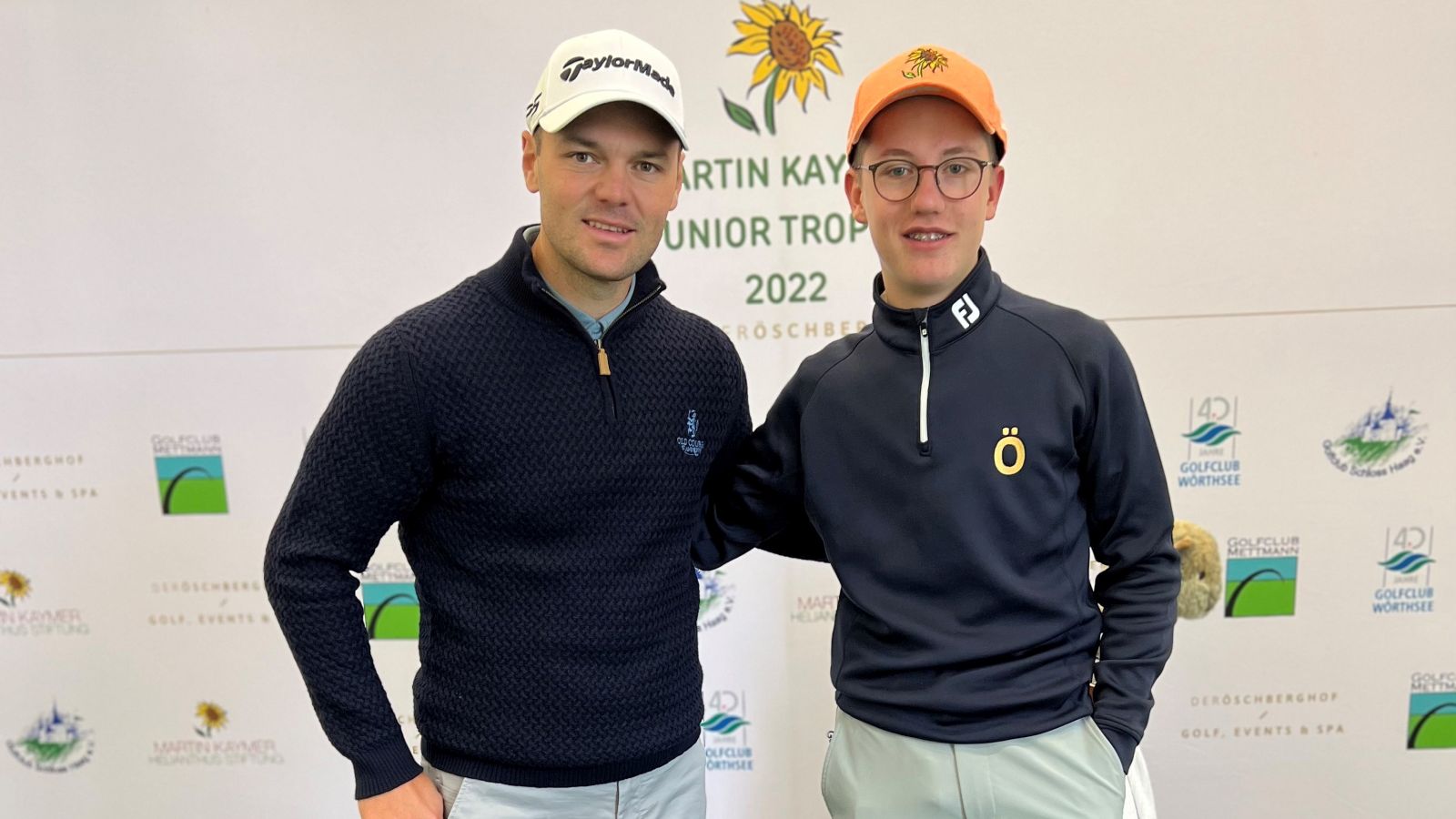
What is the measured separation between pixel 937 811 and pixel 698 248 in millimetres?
1278

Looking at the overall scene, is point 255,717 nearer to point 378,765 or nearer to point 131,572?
point 131,572

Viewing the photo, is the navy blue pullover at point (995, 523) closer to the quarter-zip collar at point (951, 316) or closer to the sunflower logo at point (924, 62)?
the quarter-zip collar at point (951, 316)

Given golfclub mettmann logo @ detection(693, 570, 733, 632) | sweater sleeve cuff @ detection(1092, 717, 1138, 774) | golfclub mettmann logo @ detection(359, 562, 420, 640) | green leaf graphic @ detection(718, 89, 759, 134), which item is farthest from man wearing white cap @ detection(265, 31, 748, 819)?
golfclub mettmann logo @ detection(359, 562, 420, 640)

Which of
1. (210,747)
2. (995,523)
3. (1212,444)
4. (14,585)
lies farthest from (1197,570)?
(14,585)

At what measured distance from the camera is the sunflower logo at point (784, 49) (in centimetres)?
188

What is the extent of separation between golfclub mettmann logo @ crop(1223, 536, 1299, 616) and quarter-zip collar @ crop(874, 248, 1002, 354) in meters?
1.30

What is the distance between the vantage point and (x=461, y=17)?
1.91 metres

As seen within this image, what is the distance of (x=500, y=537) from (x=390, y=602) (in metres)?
1.22

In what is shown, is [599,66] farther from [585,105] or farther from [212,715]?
[212,715]

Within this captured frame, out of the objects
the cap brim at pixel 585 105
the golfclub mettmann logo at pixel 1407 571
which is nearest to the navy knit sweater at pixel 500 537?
the cap brim at pixel 585 105

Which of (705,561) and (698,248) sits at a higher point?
(698,248)

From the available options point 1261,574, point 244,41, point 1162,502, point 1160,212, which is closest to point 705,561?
point 1162,502

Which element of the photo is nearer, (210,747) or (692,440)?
(692,440)

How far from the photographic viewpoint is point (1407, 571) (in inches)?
79.4
